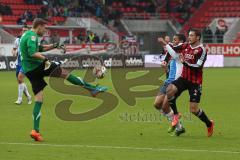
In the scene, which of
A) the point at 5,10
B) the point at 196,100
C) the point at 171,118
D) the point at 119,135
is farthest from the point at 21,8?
the point at 196,100

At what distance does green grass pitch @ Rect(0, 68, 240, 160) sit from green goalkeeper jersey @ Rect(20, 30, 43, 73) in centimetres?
140

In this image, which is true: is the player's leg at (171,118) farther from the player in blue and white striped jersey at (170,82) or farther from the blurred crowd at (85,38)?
the blurred crowd at (85,38)

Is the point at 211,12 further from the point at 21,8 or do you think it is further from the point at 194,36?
the point at 194,36

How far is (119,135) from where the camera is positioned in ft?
45.9

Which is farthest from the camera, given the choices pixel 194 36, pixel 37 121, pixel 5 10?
pixel 5 10

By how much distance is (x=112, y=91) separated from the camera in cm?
2666

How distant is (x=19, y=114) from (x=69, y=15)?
111ft

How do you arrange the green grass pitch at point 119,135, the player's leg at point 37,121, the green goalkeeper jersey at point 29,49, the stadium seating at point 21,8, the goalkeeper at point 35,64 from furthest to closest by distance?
the stadium seating at point 21,8 < the green goalkeeper jersey at point 29,49 < the goalkeeper at point 35,64 < the player's leg at point 37,121 < the green grass pitch at point 119,135

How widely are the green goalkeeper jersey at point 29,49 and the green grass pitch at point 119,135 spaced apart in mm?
1401

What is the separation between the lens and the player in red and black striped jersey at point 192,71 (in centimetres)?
1373

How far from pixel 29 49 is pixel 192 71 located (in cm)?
320

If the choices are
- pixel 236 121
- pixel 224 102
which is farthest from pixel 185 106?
pixel 236 121

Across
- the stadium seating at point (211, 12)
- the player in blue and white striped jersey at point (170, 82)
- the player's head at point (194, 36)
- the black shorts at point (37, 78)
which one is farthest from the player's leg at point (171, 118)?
the stadium seating at point (211, 12)

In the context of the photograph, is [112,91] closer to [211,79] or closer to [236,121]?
[211,79]
